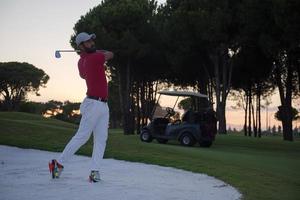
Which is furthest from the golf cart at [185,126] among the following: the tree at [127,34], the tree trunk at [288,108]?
the tree at [127,34]

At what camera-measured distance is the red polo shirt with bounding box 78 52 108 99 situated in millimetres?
6660

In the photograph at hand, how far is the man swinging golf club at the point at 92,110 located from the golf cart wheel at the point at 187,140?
1322cm

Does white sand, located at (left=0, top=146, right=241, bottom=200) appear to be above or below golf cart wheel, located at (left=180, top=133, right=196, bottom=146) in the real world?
below

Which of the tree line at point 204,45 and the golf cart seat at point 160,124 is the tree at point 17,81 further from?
the golf cart seat at point 160,124

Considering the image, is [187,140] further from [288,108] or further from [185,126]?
[288,108]

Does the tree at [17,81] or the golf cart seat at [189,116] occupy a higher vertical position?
the tree at [17,81]

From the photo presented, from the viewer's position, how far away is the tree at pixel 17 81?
67750 mm

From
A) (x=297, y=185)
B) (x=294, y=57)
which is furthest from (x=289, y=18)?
(x=297, y=185)

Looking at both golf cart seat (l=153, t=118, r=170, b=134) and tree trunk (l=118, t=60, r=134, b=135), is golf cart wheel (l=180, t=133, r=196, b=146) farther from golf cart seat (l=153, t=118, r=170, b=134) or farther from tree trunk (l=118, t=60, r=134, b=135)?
tree trunk (l=118, t=60, r=134, b=135)

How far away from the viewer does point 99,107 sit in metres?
6.64

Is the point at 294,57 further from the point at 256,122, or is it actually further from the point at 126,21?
the point at 256,122

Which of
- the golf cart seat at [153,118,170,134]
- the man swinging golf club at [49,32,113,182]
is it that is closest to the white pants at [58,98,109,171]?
the man swinging golf club at [49,32,113,182]

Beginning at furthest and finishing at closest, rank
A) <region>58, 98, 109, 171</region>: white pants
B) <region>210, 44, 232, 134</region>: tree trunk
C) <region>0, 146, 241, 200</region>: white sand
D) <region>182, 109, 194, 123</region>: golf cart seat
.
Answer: <region>210, 44, 232, 134</region>: tree trunk < <region>182, 109, 194, 123</region>: golf cart seat < <region>58, 98, 109, 171</region>: white pants < <region>0, 146, 241, 200</region>: white sand

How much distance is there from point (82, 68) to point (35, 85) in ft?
221
